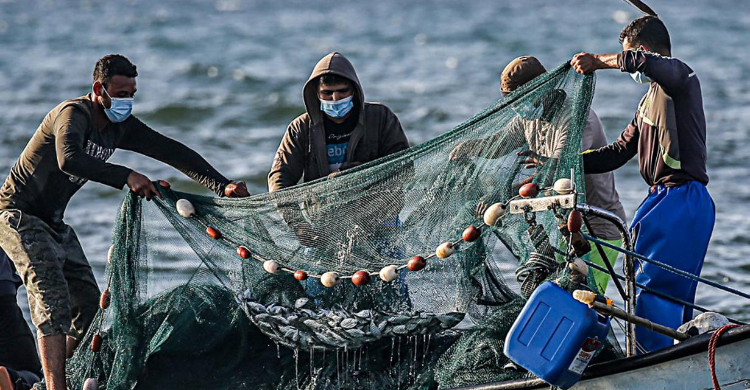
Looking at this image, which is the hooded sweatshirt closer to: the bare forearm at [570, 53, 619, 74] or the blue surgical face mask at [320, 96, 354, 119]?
the blue surgical face mask at [320, 96, 354, 119]

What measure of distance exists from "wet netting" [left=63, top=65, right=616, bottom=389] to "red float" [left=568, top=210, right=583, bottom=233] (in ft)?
1.05

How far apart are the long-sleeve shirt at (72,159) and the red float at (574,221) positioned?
226cm

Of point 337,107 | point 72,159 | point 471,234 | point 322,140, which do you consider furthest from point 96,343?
point 471,234

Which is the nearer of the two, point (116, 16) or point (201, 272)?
point (201, 272)

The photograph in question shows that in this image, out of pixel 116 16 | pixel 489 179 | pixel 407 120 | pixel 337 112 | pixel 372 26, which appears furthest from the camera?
pixel 116 16

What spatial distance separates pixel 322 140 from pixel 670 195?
2004 millimetres

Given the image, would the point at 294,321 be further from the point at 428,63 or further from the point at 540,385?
the point at 428,63

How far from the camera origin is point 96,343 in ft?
20.9

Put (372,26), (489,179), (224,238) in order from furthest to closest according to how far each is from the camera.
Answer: (372,26) < (224,238) < (489,179)

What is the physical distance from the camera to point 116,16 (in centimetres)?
3628

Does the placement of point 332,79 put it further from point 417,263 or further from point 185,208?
point 417,263

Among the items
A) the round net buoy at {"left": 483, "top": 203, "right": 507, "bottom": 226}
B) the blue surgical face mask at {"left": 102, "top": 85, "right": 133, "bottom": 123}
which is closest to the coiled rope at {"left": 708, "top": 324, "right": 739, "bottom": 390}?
the round net buoy at {"left": 483, "top": 203, "right": 507, "bottom": 226}

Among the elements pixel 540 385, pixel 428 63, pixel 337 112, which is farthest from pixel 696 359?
pixel 428 63

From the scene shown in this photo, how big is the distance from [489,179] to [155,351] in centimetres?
206
